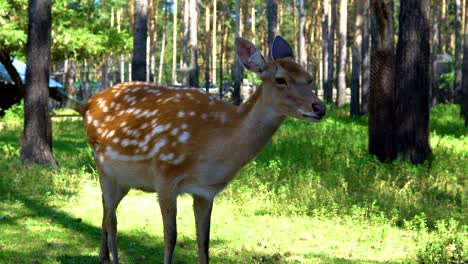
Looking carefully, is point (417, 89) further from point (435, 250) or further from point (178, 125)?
point (178, 125)

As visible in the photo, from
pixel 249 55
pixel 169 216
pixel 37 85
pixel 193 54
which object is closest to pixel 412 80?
pixel 37 85

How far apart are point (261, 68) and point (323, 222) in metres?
4.08

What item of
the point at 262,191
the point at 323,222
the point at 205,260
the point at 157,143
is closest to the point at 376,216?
the point at 323,222

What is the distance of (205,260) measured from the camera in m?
6.23

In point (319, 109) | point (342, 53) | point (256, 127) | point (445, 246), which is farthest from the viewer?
Answer: point (342, 53)

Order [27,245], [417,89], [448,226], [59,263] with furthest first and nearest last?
[417,89], [448,226], [27,245], [59,263]

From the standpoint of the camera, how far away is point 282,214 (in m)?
9.44

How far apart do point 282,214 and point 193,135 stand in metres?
3.92

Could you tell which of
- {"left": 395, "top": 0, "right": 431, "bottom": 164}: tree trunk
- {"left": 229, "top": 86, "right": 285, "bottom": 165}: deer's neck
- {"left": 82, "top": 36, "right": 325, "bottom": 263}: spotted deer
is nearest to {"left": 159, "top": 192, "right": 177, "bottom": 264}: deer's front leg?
{"left": 82, "top": 36, "right": 325, "bottom": 263}: spotted deer

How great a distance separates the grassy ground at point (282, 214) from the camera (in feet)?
25.0

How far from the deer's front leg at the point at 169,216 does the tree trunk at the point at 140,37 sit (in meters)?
8.69

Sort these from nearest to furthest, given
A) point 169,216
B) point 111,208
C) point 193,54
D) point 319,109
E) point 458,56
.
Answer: point 319,109
point 169,216
point 111,208
point 458,56
point 193,54

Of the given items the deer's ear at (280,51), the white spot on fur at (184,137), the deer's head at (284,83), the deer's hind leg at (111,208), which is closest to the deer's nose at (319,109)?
the deer's head at (284,83)

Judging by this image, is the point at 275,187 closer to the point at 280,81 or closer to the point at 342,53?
the point at 280,81
